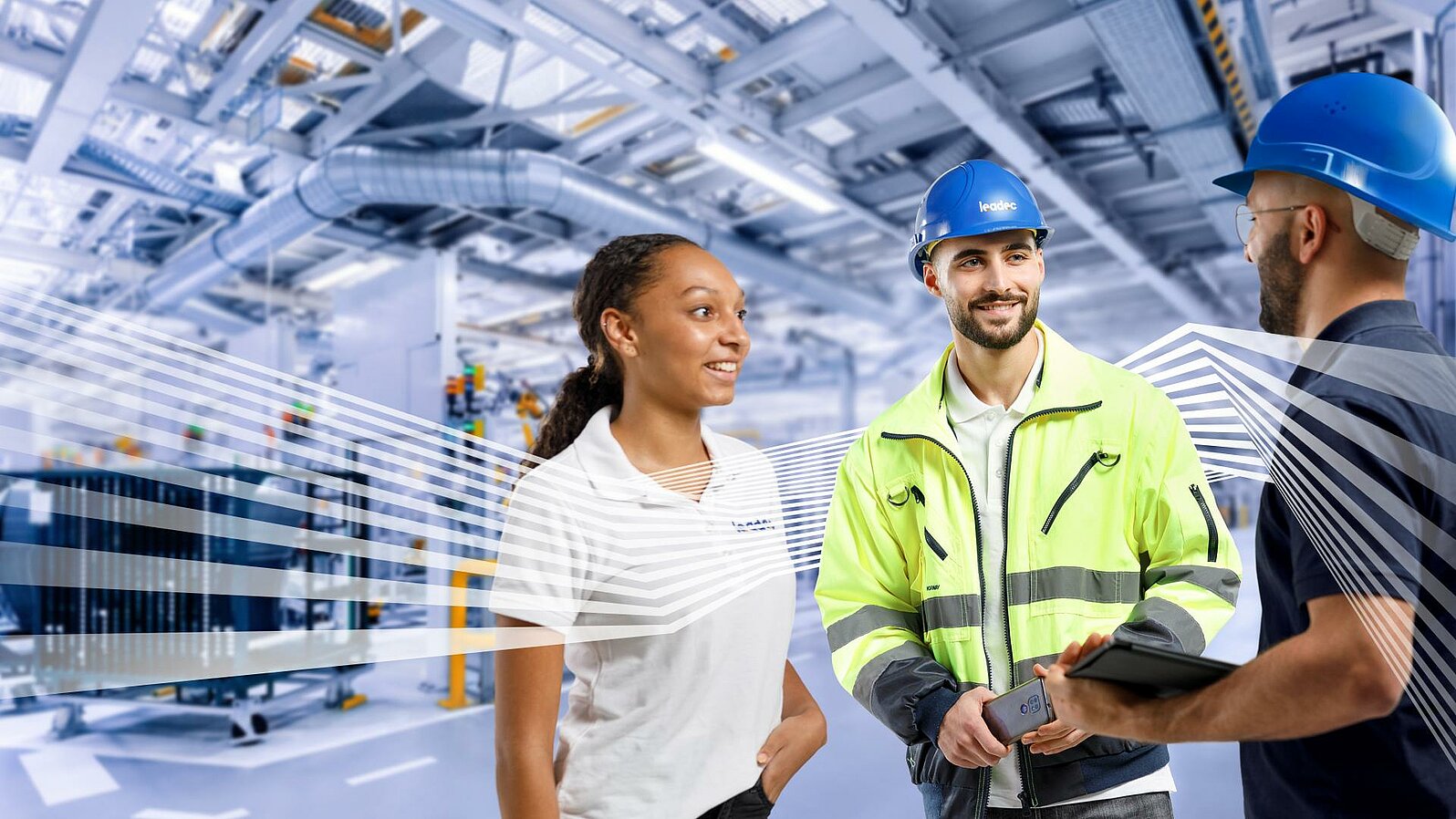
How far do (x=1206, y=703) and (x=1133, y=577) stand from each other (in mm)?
454

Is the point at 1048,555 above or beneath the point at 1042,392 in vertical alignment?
beneath

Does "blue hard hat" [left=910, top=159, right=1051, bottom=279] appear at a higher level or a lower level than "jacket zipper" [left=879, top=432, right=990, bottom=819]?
higher

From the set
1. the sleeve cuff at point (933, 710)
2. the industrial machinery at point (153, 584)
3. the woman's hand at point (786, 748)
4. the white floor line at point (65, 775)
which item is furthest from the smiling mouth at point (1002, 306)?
the white floor line at point (65, 775)

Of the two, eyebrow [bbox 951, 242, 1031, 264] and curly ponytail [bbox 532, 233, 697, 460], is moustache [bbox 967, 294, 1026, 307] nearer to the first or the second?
eyebrow [bbox 951, 242, 1031, 264]

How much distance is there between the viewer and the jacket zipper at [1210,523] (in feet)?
4.66

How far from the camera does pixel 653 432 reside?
1562mm

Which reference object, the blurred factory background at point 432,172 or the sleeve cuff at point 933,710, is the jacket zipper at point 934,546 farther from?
the blurred factory background at point 432,172

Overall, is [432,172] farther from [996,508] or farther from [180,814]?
[996,508]

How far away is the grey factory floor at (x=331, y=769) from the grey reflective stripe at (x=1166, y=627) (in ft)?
8.29

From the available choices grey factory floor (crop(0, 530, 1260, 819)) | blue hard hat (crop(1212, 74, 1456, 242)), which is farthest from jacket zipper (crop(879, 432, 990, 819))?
grey factory floor (crop(0, 530, 1260, 819))

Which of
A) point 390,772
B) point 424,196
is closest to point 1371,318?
point 390,772

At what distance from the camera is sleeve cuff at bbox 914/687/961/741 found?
1.45m

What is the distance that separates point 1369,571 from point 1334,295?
1.47 ft

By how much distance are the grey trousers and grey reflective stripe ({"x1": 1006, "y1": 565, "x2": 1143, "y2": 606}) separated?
1.21 feet
